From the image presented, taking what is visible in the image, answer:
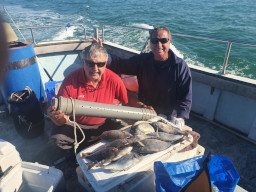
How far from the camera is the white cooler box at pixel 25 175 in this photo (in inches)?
78.5

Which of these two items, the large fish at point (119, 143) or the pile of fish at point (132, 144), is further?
the large fish at point (119, 143)

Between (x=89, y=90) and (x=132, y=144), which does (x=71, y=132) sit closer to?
(x=89, y=90)

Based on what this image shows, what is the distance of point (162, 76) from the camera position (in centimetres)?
328

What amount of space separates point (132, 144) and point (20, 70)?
2.95 m

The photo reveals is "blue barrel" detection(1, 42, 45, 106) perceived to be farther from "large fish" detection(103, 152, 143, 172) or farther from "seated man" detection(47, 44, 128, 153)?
"large fish" detection(103, 152, 143, 172)

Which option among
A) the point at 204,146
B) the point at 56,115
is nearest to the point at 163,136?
the point at 56,115

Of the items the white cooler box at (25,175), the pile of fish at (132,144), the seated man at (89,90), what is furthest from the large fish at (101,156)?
the seated man at (89,90)

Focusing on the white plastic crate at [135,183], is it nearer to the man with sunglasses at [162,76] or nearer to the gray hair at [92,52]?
the man with sunglasses at [162,76]

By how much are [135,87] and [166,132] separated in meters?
2.07

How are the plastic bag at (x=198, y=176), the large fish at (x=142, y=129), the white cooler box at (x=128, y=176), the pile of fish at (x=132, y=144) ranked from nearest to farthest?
the plastic bag at (x=198, y=176)
the white cooler box at (x=128, y=176)
the pile of fish at (x=132, y=144)
the large fish at (x=142, y=129)

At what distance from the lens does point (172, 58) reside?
324cm

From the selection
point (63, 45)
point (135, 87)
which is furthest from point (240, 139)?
point (63, 45)

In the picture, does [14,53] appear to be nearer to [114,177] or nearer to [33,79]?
[33,79]

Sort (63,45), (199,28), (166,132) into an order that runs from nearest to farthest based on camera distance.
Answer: (166,132), (63,45), (199,28)
